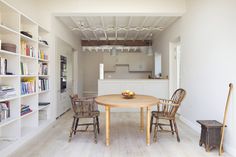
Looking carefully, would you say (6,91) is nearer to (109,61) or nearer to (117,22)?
(117,22)

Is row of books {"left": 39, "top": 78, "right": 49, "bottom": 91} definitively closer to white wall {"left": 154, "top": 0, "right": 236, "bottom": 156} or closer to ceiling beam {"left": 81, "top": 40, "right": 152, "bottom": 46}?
white wall {"left": 154, "top": 0, "right": 236, "bottom": 156}

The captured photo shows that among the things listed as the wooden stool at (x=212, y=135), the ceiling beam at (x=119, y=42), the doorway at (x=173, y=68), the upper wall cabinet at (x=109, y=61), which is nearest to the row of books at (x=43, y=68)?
the wooden stool at (x=212, y=135)

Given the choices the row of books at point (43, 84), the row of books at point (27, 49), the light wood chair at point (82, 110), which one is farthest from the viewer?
the row of books at point (43, 84)

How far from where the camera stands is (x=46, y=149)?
2922mm

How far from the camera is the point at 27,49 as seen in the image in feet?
10.9

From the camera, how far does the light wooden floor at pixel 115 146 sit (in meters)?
2.74

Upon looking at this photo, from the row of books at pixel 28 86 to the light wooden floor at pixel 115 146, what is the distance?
0.89m

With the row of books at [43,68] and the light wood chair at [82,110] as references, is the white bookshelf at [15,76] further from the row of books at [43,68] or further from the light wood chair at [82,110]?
the light wood chair at [82,110]

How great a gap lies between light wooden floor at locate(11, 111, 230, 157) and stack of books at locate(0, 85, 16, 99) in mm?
872

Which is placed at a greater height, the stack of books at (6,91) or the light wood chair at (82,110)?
the stack of books at (6,91)

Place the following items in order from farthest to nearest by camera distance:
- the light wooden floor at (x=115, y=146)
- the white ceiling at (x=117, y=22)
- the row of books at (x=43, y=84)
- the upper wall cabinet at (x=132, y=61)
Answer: the upper wall cabinet at (x=132, y=61), the white ceiling at (x=117, y=22), the row of books at (x=43, y=84), the light wooden floor at (x=115, y=146)

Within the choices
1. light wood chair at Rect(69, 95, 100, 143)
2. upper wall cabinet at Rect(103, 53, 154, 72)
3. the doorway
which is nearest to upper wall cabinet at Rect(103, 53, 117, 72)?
upper wall cabinet at Rect(103, 53, 154, 72)

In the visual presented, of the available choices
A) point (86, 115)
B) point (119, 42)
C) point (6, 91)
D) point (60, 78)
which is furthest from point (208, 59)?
point (119, 42)

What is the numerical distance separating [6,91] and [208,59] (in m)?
3.51
